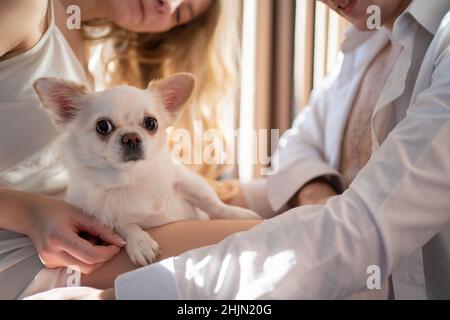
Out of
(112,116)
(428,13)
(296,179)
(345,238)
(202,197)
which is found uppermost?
(428,13)

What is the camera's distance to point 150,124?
0.82m

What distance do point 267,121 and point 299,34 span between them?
10.2 inches

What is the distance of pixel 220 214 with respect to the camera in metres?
1.01

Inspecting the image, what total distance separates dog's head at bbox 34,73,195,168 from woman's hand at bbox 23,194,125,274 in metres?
0.10

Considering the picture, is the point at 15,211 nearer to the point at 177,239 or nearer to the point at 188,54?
the point at 177,239

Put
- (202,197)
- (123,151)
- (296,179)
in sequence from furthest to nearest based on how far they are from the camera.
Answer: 1. (296,179)
2. (202,197)
3. (123,151)

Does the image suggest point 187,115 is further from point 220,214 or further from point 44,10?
point 44,10

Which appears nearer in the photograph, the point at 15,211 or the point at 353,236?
the point at 353,236

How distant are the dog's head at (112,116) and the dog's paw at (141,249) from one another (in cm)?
13

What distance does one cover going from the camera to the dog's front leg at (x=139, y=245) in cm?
81

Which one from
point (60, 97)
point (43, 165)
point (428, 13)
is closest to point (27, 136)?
point (43, 165)

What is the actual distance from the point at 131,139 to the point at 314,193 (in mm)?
586

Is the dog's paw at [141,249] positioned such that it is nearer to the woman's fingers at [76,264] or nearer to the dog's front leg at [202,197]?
the woman's fingers at [76,264]

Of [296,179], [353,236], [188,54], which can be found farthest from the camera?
[296,179]
